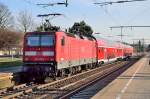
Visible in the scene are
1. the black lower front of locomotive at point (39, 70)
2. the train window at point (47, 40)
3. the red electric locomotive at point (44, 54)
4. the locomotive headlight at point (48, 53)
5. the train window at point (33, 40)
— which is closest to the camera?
the black lower front of locomotive at point (39, 70)

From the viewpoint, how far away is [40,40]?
89.9 ft

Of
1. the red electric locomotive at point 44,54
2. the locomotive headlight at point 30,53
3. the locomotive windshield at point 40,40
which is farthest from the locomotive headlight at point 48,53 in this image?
the locomotive headlight at point 30,53

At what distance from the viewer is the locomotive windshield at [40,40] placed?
1074 inches

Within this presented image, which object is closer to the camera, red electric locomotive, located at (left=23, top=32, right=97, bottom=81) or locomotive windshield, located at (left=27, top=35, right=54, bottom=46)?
red electric locomotive, located at (left=23, top=32, right=97, bottom=81)

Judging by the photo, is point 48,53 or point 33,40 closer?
point 48,53

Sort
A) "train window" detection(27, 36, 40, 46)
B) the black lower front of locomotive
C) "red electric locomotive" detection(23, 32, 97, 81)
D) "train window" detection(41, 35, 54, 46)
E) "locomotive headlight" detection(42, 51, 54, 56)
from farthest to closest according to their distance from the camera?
1. "train window" detection(27, 36, 40, 46)
2. "train window" detection(41, 35, 54, 46)
3. "locomotive headlight" detection(42, 51, 54, 56)
4. "red electric locomotive" detection(23, 32, 97, 81)
5. the black lower front of locomotive

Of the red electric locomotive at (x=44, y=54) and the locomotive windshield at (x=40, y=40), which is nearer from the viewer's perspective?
the red electric locomotive at (x=44, y=54)

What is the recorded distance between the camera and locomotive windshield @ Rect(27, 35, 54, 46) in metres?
27.3

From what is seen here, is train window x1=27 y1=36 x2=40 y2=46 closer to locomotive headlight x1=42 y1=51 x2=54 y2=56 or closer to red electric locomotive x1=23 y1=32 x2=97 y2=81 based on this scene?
red electric locomotive x1=23 y1=32 x2=97 y2=81

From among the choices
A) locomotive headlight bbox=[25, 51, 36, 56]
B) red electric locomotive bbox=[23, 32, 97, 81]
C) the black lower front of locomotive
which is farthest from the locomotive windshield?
the black lower front of locomotive

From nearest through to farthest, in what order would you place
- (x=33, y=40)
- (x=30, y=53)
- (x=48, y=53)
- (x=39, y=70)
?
(x=39, y=70), (x=48, y=53), (x=30, y=53), (x=33, y=40)

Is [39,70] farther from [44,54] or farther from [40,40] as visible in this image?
[40,40]

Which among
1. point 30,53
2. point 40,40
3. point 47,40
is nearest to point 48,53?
point 47,40

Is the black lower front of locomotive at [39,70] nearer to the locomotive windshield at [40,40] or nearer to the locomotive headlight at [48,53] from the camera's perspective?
the locomotive headlight at [48,53]
